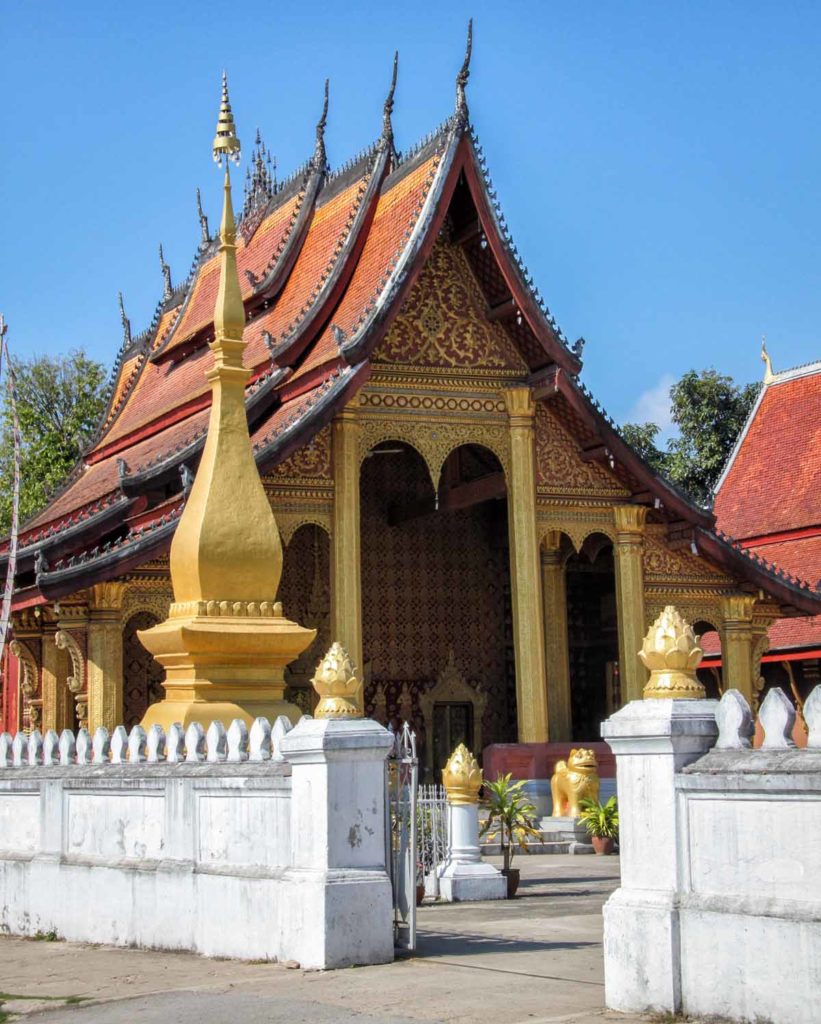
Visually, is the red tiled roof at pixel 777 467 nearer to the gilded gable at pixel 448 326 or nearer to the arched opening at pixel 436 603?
the arched opening at pixel 436 603

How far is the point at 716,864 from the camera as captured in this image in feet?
20.9

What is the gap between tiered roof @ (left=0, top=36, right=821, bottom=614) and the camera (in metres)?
17.2

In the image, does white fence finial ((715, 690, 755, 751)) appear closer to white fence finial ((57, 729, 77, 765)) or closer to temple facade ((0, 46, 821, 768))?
white fence finial ((57, 729, 77, 765))

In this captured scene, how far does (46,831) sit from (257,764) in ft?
8.88

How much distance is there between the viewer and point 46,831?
35.3 feet

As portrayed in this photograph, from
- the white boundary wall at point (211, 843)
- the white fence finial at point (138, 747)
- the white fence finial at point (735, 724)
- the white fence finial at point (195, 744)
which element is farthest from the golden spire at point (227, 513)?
the white fence finial at point (735, 724)

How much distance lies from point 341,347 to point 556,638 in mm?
4857

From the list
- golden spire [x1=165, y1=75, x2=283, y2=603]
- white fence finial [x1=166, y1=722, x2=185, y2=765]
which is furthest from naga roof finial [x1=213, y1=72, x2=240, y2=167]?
white fence finial [x1=166, y1=722, x2=185, y2=765]

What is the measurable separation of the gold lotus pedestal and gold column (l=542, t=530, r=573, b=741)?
742 cm

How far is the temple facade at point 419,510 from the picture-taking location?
17.3m

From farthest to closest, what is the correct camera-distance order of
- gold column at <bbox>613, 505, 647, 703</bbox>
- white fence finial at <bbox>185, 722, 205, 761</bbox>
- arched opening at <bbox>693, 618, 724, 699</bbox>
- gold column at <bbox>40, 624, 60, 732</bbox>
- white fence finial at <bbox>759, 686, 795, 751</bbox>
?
arched opening at <bbox>693, 618, 724, 699</bbox> → gold column at <bbox>40, 624, 60, 732</bbox> → gold column at <bbox>613, 505, 647, 703</bbox> → white fence finial at <bbox>185, 722, 205, 761</bbox> → white fence finial at <bbox>759, 686, 795, 751</bbox>

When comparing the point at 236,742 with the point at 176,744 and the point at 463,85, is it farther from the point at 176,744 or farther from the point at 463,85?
the point at 463,85

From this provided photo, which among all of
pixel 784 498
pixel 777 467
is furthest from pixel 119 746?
pixel 777 467

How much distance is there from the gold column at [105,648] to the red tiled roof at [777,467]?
12438 mm
